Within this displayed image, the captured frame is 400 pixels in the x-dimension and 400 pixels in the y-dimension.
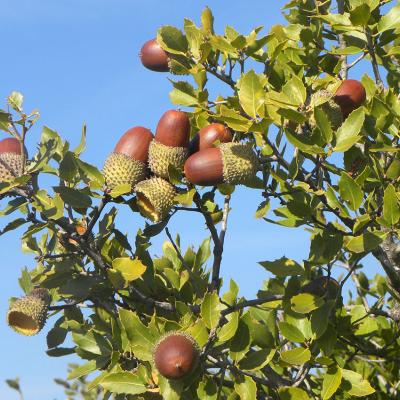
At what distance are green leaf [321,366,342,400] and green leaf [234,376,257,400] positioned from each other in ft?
1.42

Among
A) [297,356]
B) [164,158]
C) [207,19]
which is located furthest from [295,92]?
[297,356]

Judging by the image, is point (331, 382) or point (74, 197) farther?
point (331, 382)

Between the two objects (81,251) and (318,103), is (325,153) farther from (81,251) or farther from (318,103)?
(81,251)

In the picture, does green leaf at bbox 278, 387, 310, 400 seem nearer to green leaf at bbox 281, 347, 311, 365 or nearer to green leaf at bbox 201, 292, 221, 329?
green leaf at bbox 281, 347, 311, 365

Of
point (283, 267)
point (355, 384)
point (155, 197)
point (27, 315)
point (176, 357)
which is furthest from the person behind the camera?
point (355, 384)

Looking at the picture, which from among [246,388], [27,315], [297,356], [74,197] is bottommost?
[246,388]

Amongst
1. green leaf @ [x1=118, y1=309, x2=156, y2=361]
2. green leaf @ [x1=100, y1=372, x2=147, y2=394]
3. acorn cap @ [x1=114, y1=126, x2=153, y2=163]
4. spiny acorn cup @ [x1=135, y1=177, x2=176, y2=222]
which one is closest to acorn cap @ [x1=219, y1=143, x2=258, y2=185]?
spiny acorn cup @ [x1=135, y1=177, x2=176, y2=222]

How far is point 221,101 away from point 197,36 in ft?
1.22

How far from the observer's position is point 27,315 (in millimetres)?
3977

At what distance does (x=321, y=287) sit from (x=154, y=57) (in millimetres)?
1556

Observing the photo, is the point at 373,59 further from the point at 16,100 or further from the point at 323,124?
the point at 16,100

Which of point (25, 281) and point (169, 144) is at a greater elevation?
point (169, 144)

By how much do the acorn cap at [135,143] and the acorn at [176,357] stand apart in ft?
2.84

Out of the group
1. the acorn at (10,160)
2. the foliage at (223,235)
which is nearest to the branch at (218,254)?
the foliage at (223,235)
